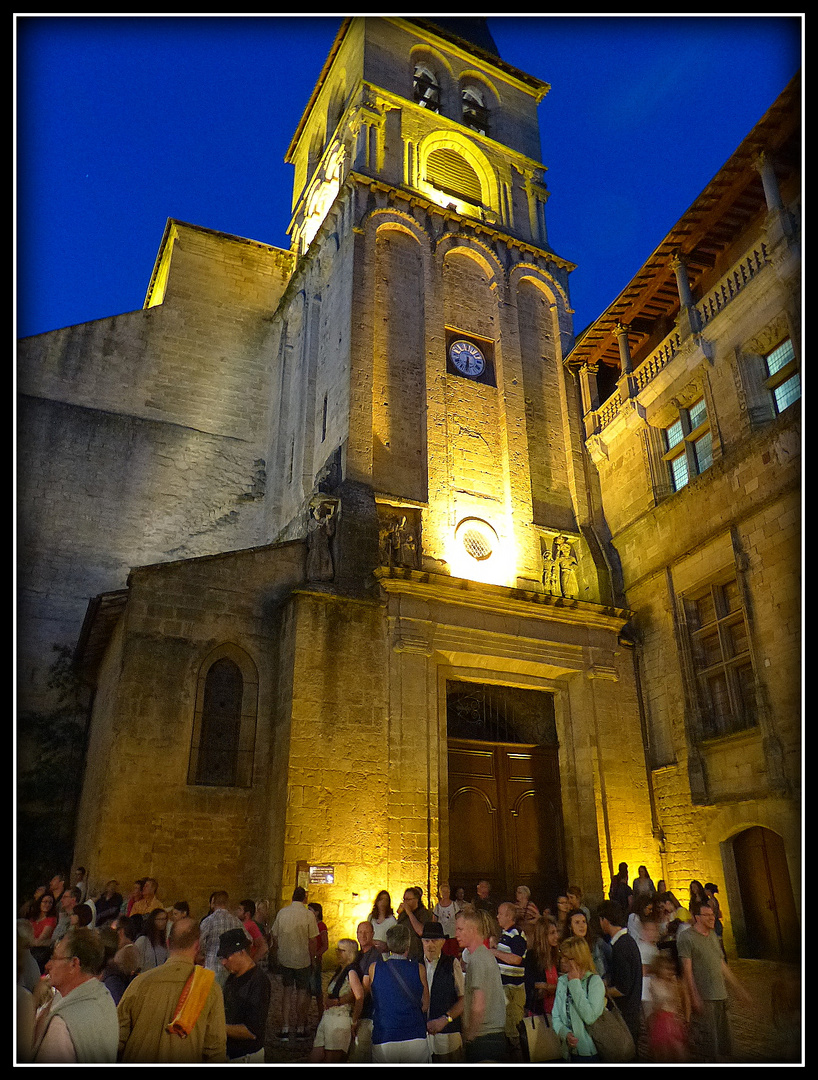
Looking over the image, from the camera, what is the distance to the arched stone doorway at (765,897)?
1075 cm

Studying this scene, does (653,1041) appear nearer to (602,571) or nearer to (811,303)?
(811,303)

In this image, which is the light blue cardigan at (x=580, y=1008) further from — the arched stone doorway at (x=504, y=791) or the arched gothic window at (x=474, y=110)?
the arched gothic window at (x=474, y=110)

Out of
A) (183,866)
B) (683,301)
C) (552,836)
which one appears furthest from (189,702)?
(683,301)

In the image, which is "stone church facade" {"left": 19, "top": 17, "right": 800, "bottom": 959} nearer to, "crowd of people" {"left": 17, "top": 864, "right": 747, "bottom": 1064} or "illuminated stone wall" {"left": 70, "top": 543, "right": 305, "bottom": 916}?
"illuminated stone wall" {"left": 70, "top": 543, "right": 305, "bottom": 916}

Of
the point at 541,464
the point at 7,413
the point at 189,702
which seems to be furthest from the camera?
the point at 541,464

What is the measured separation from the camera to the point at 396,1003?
5.06 metres

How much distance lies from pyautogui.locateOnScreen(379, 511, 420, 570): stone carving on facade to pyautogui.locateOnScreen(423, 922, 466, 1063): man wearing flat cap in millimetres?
8047

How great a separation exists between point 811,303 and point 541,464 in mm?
9644

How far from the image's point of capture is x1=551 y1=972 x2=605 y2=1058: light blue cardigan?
5.09m

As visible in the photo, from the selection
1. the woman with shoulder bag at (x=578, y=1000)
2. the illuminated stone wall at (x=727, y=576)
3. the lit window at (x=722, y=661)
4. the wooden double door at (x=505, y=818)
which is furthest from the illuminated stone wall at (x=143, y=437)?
the woman with shoulder bag at (x=578, y=1000)

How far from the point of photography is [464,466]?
15.7 m

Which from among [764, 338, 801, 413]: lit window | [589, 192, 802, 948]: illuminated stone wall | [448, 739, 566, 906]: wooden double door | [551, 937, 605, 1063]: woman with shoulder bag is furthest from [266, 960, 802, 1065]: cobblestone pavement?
[764, 338, 801, 413]: lit window

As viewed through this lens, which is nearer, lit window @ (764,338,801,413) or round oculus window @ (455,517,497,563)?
lit window @ (764,338,801,413)

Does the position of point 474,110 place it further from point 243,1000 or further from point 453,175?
point 243,1000
